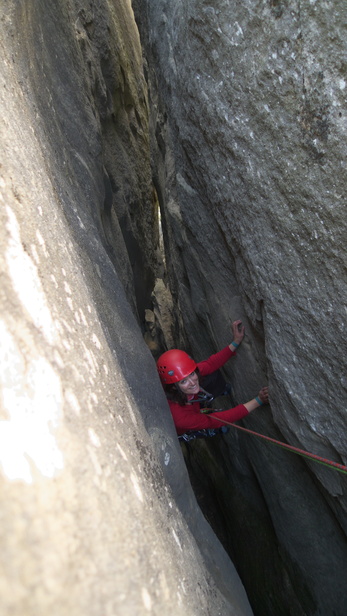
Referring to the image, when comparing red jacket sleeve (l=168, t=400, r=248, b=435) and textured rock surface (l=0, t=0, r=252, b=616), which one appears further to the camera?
red jacket sleeve (l=168, t=400, r=248, b=435)

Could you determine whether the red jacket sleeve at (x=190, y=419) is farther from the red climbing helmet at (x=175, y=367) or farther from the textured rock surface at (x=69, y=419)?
the textured rock surface at (x=69, y=419)

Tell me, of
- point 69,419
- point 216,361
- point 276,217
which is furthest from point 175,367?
point 69,419

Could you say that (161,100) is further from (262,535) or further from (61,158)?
(262,535)

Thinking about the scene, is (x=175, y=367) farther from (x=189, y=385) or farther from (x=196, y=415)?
(x=196, y=415)

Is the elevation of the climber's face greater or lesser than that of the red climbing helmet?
lesser

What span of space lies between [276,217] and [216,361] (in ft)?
4.42

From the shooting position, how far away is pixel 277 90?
5.36 ft

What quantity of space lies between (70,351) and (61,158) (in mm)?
1453

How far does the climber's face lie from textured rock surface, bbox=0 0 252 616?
0.69m

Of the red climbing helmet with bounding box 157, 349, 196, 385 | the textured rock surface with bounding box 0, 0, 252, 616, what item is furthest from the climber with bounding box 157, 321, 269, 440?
the textured rock surface with bounding box 0, 0, 252, 616

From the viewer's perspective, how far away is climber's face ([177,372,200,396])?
2.97 metres

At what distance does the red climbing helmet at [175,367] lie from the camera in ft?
9.66

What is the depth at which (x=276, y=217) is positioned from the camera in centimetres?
186

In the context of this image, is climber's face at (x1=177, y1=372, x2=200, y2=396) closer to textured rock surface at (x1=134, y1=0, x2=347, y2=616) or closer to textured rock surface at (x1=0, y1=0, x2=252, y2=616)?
textured rock surface at (x1=134, y1=0, x2=347, y2=616)
